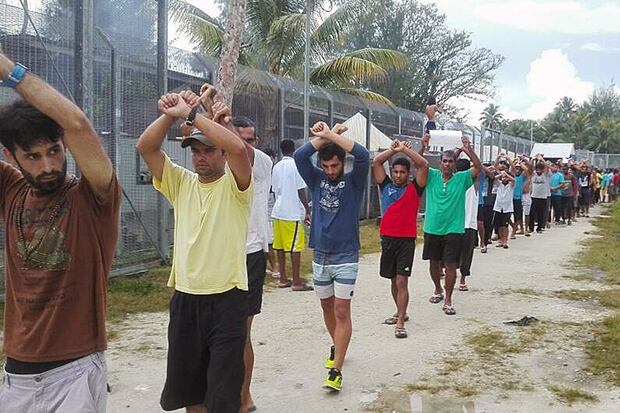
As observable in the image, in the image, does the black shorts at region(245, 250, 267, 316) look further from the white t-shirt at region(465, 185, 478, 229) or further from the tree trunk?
the tree trunk

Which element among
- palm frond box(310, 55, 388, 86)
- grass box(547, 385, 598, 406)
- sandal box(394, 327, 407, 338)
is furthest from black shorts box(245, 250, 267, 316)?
palm frond box(310, 55, 388, 86)

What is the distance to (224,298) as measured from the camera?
3.56 m

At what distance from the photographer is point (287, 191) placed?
8.67 m

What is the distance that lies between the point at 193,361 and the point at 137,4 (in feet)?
23.0

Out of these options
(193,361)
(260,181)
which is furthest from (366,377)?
(193,361)

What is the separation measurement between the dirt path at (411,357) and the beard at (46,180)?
2569 mm

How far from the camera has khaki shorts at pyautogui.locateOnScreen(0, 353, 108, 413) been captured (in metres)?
2.43

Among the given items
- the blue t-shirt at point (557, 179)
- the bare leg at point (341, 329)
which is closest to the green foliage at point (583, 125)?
the blue t-shirt at point (557, 179)

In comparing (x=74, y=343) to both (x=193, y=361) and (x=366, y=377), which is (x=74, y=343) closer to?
(x=193, y=361)

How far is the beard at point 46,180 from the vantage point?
8.00ft

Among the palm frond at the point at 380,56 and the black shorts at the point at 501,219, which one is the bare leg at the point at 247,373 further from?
the palm frond at the point at 380,56

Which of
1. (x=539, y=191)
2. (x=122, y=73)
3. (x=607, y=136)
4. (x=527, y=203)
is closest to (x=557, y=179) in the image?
(x=539, y=191)

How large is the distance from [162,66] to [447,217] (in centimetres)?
468

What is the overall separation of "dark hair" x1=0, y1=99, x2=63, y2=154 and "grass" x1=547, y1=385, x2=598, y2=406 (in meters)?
4.02
